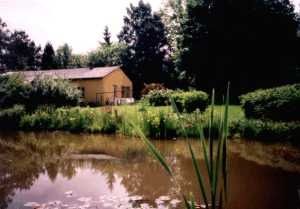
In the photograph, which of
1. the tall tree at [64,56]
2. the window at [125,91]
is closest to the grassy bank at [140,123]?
the window at [125,91]

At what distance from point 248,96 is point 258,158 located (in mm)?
5648

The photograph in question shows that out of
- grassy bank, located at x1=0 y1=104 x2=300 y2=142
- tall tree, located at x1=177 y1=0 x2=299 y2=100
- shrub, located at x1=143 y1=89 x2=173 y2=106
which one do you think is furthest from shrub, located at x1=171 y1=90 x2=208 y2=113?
tall tree, located at x1=177 y1=0 x2=299 y2=100

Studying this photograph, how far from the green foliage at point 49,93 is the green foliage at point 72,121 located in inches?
134

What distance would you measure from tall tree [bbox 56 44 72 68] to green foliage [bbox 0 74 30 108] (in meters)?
38.3

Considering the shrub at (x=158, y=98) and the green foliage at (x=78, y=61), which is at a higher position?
the green foliage at (x=78, y=61)

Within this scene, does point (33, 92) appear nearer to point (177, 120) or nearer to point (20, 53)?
point (177, 120)

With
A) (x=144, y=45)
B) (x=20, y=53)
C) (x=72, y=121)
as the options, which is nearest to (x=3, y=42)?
(x=20, y=53)

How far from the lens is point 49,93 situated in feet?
69.3

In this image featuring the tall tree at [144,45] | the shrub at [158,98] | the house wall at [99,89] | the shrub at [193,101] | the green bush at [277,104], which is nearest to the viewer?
the green bush at [277,104]

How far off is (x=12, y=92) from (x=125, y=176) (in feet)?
50.3

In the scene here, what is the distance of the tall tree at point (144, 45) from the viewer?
4403 cm

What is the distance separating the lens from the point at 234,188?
21.1 feet

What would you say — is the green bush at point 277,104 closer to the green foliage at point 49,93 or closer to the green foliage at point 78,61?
the green foliage at point 49,93

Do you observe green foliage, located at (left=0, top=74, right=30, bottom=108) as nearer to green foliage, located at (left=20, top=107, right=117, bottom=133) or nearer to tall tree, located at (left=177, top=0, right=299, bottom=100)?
green foliage, located at (left=20, top=107, right=117, bottom=133)
